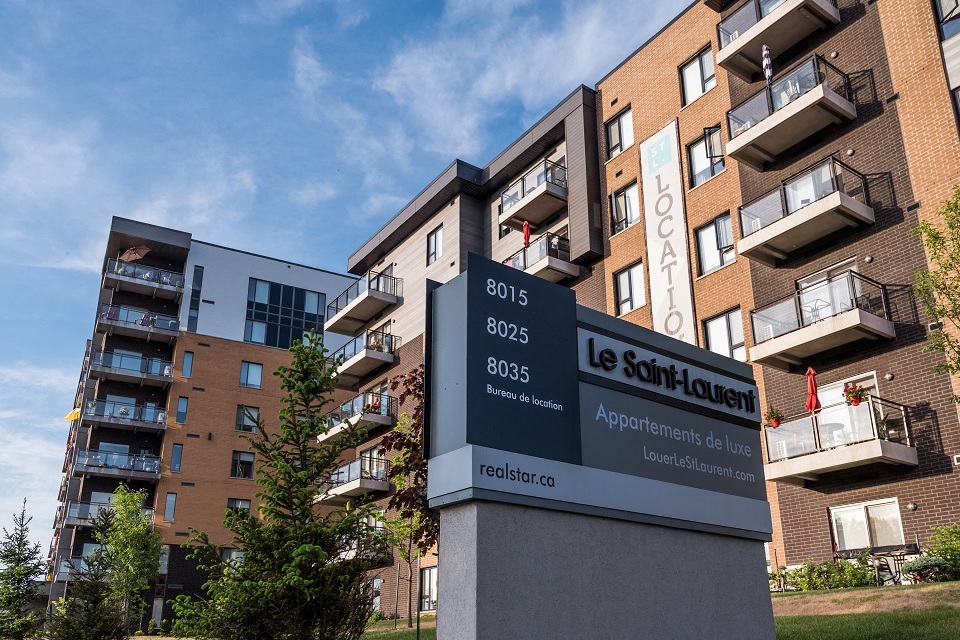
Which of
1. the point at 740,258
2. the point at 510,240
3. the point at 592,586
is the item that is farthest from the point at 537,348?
the point at 510,240

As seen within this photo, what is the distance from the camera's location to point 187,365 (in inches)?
2245

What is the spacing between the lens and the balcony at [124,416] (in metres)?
52.7

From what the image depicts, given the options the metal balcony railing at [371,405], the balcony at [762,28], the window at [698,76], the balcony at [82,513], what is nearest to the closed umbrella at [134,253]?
the balcony at [82,513]

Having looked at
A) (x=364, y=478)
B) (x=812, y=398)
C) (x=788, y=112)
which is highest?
(x=788, y=112)

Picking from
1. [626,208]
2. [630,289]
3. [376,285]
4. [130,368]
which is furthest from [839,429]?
[130,368]

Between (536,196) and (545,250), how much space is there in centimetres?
260

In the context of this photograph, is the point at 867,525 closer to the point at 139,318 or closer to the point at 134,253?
the point at 139,318

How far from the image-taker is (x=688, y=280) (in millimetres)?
27078

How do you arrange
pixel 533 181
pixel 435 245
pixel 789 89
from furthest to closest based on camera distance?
1. pixel 435 245
2. pixel 533 181
3. pixel 789 89

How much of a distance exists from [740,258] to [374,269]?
25.7 metres

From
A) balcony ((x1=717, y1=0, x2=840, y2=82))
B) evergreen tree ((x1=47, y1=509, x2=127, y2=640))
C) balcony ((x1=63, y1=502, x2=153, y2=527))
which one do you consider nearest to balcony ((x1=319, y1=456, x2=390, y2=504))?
evergreen tree ((x1=47, y1=509, x2=127, y2=640))

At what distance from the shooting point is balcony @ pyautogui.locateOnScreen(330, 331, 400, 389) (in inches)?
1662

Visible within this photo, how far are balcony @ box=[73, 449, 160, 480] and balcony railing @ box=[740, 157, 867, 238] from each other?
41.5 m

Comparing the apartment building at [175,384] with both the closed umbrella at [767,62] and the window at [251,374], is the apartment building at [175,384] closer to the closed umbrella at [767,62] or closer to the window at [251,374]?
the window at [251,374]
